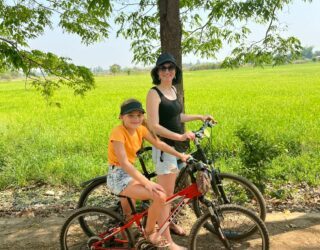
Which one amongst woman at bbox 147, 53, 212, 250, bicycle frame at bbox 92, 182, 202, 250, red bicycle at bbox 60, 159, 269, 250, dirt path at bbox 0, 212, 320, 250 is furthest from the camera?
dirt path at bbox 0, 212, 320, 250

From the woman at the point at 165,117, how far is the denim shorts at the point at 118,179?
43cm

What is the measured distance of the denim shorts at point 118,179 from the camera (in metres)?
3.61

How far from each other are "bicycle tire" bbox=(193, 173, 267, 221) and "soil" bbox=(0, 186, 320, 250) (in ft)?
1.07

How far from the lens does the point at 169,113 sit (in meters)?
3.89

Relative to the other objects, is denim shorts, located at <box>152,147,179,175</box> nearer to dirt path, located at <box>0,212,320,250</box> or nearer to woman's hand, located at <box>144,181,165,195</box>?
woman's hand, located at <box>144,181,165,195</box>

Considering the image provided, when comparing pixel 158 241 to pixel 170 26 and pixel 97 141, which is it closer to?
pixel 170 26

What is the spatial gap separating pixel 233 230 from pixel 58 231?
81.6 inches

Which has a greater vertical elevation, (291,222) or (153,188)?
(153,188)

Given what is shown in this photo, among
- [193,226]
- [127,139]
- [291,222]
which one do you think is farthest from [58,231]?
[291,222]

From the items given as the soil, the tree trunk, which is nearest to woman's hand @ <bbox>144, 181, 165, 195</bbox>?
the soil

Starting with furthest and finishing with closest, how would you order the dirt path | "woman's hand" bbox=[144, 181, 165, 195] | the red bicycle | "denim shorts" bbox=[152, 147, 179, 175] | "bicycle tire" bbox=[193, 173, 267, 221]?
the dirt path < "bicycle tire" bbox=[193, 173, 267, 221] < "denim shorts" bbox=[152, 147, 179, 175] < the red bicycle < "woman's hand" bbox=[144, 181, 165, 195]

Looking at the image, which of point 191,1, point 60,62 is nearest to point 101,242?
point 60,62

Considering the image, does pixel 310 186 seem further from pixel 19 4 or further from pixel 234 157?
pixel 19 4

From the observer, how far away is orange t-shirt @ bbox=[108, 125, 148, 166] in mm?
3539
